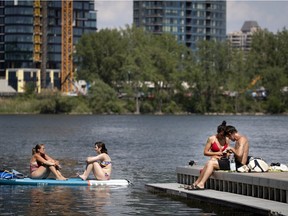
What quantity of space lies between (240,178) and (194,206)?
1.64 meters

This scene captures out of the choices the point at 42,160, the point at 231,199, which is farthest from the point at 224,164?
the point at 42,160

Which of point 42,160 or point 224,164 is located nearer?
point 224,164

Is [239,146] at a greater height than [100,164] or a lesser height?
greater

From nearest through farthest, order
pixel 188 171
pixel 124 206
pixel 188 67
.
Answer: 1. pixel 124 206
2. pixel 188 171
3. pixel 188 67

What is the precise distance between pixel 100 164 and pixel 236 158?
22.9ft

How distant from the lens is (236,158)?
3309cm

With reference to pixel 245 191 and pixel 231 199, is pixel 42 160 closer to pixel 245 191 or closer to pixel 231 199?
pixel 245 191

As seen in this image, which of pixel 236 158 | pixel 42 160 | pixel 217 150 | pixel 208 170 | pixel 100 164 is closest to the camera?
pixel 208 170

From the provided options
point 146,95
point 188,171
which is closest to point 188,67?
point 146,95

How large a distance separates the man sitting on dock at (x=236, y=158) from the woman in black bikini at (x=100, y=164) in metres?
5.57

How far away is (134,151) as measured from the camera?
231ft

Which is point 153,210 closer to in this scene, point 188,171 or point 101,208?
point 101,208

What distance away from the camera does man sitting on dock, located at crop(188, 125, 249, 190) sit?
3275cm

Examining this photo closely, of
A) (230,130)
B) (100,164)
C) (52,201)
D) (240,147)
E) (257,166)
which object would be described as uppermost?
(230,130)
